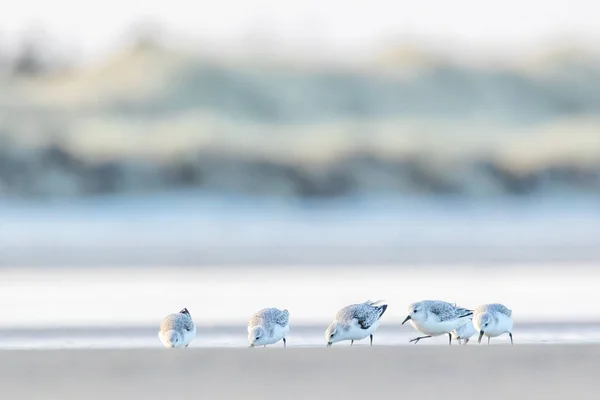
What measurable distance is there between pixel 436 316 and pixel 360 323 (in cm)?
21

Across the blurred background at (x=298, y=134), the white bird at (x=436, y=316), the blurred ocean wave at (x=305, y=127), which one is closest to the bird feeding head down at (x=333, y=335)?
the white bird at (x=436, y=316)

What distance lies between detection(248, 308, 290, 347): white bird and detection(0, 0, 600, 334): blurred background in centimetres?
399

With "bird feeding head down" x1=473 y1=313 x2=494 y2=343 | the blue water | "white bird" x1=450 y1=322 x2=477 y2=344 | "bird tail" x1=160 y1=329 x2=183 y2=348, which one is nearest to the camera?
"bird tail" x1=160 y1=329 x2=183 y2=348

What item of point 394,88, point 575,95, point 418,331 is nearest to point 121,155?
point 394,88

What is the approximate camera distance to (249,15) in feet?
24.2

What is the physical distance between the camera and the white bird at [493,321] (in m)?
3.22

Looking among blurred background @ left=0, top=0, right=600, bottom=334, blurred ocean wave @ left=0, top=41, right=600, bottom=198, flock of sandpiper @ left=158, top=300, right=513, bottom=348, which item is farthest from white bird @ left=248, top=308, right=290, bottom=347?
blurred ocean wave @ left=0, top=41, right=600, bottom=198

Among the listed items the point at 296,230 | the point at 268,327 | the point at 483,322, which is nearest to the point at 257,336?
the point at 268,327

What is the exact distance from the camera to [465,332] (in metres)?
3.36

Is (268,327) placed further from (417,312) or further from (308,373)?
(417,312)

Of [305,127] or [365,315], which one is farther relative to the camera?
[305,127]

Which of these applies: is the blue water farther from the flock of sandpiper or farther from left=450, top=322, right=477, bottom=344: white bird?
the flock of sandpiper

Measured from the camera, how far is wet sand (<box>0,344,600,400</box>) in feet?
9.25

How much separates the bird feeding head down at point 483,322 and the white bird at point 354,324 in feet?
0.90
